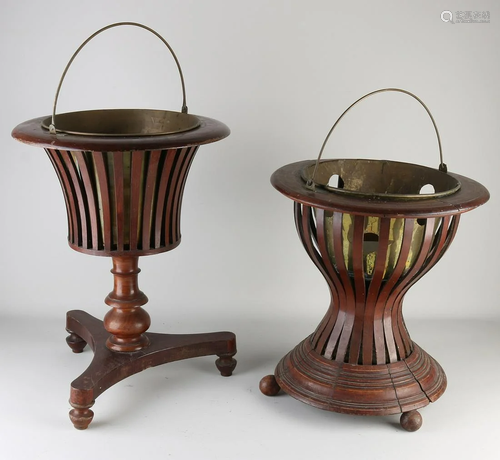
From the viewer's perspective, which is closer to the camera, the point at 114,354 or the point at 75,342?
the point at 114,354

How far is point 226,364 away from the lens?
342cm

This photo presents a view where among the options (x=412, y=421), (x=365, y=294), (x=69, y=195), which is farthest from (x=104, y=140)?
(x=412, y=421)

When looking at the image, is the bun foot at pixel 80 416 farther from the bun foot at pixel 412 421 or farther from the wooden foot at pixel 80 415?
the bun foot at pixel 412 421

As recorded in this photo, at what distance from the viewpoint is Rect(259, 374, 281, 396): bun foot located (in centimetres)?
322

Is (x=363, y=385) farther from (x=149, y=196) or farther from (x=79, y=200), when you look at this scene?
(x=79, y=200)

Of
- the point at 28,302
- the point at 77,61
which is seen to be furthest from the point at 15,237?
the point at 77,61

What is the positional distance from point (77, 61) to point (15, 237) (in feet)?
3.01

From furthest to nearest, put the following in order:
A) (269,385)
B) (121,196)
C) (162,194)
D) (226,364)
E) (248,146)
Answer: (248,146)
(226,364)
(269,385)
(162,194)
(121,196)

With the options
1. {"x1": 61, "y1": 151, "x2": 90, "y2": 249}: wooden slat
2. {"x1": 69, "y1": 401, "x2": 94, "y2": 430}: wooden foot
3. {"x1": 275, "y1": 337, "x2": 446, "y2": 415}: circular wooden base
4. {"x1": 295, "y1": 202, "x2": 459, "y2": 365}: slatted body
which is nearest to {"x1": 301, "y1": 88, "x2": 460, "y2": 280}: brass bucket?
{"x1": 295, "y1": 202, "x2": 459, "y2": 365}: slatted body

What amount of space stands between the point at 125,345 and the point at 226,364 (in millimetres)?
427

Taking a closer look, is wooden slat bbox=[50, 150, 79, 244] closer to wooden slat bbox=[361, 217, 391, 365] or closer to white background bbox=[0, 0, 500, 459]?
white background bbox=[0, 0, 500, 459]

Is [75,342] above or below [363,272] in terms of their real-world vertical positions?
below

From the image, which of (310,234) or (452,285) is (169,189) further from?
(452,285)

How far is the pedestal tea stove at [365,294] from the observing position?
2.88 meters
